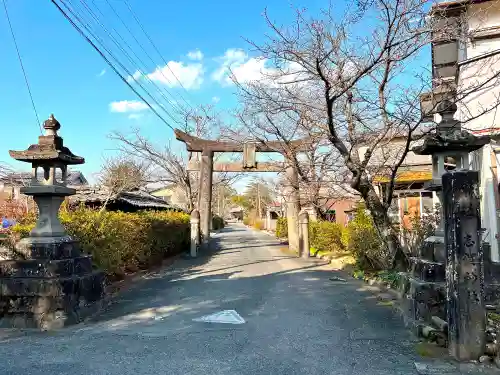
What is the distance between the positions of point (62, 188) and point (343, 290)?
246 inches

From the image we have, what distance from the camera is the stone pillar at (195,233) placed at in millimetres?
17970

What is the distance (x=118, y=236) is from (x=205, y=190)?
1025 cm

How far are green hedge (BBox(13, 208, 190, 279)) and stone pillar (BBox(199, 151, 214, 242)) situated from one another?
13.2 ft

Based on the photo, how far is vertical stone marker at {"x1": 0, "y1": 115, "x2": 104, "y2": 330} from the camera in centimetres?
604

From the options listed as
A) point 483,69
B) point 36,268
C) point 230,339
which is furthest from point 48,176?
point 483,69

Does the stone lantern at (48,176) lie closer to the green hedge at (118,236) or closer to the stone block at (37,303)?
the stone block at (37,303)

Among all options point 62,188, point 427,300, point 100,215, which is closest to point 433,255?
point 427,300

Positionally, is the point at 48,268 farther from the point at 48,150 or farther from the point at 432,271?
the point at 432,271

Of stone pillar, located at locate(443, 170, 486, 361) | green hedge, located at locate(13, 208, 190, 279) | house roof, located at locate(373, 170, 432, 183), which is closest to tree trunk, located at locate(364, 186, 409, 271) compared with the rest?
stone pillar, located at locate(443, 170, 486, 361)

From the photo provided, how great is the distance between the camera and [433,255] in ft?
18.4

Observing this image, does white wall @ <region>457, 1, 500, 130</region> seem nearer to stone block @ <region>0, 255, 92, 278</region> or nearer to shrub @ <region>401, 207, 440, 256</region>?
shrub @ <region>401, 207, 440, 256</region>

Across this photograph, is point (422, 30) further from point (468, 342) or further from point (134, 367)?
point (134, 367)

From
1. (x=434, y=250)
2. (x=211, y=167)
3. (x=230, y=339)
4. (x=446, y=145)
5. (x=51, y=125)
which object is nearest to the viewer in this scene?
(x=230, y=339)

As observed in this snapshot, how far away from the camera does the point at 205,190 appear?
20000 mm
